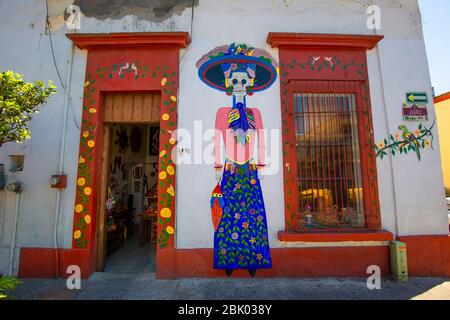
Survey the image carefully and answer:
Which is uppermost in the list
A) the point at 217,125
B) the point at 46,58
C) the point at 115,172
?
the point at 46,58

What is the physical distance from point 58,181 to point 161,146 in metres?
1.84

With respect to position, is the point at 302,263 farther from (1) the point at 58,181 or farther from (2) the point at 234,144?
(1) the point at 58,181

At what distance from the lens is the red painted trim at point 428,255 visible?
4.37 m

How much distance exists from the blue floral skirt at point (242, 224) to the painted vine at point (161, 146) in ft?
2.97

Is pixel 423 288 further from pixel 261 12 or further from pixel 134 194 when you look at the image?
pixel 134 194

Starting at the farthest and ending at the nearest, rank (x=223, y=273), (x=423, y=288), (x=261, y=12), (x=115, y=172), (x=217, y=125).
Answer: (x=115, y=172) < (x=261, y=12) < (x=217, y=125) < (x=223, y=273) < (x=423, y=288)

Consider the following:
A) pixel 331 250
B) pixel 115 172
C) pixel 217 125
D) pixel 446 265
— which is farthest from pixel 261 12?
pixel 446 265

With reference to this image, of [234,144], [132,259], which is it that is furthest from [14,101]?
[132,259]

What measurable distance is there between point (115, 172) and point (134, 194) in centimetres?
183

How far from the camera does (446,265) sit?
438 centimetres

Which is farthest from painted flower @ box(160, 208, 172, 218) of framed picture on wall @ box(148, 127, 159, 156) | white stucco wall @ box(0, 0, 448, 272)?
framed picture on wall @ box(148, 127, 159, 156)

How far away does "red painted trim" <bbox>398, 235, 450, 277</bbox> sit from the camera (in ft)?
14.3

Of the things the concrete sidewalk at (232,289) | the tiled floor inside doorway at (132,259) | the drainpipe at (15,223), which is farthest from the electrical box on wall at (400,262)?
the drainpipe at (15,223)

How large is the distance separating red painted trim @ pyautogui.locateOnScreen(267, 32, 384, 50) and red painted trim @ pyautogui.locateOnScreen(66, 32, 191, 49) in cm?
165
